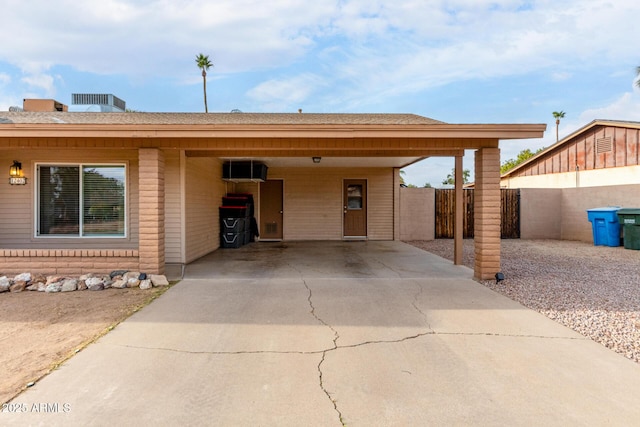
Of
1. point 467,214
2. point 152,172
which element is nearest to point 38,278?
point 152,172

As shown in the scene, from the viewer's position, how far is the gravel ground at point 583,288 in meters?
3.96

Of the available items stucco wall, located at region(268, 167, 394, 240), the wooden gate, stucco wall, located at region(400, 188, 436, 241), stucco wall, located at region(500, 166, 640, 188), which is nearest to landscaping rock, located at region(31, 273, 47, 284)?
stucco wall, located at region(268, 167, 394, 240)

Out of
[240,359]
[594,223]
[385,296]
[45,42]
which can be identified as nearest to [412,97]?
[594,223]

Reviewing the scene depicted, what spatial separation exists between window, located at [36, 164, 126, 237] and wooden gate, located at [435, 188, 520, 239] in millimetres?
10490

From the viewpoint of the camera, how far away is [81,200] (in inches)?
290

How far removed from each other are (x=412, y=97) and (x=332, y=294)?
12.8 m

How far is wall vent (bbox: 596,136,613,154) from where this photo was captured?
14.5m

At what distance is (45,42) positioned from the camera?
12.6 meters

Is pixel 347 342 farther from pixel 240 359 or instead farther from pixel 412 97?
pixel 412 97

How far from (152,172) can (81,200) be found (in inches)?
96.2

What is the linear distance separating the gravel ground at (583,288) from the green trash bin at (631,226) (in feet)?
2.71

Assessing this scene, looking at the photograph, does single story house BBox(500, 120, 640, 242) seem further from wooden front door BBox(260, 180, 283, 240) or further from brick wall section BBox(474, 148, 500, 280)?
wooden front door BBox(260, 180, 283, 240)

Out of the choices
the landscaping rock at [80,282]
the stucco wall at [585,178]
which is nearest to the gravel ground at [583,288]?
the stucco wall at [585,178]

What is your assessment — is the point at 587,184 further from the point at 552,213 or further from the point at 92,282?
the point at 92,282
